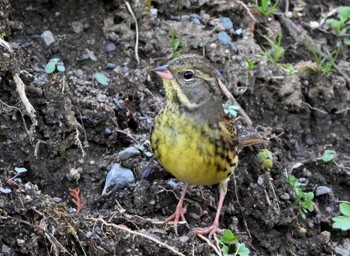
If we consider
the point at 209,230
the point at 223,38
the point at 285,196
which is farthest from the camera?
the point at 223,38

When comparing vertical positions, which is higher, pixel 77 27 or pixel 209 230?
pixel 77 27

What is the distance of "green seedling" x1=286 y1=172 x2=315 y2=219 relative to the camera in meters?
5.79

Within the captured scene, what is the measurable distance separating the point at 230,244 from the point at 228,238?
0.08m

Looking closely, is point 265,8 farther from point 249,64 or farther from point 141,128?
point 141,128

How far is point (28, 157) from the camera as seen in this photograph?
5.18 metres

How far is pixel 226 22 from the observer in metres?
6.80

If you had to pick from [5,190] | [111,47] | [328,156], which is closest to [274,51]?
[328,156]

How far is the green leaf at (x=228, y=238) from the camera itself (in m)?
4.96

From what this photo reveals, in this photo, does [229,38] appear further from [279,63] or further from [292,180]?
[292,180]

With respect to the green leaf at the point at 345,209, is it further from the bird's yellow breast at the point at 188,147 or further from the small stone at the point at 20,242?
the small stone at the point at 20,242

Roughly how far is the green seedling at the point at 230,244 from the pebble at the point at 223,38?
77.0 inches

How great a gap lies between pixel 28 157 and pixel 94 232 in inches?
28.4

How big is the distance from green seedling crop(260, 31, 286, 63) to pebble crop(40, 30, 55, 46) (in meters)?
1.66

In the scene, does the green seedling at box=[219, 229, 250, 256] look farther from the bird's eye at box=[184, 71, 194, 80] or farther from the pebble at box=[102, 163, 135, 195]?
the bird's eye at box=[184, 71, 194, 80]
